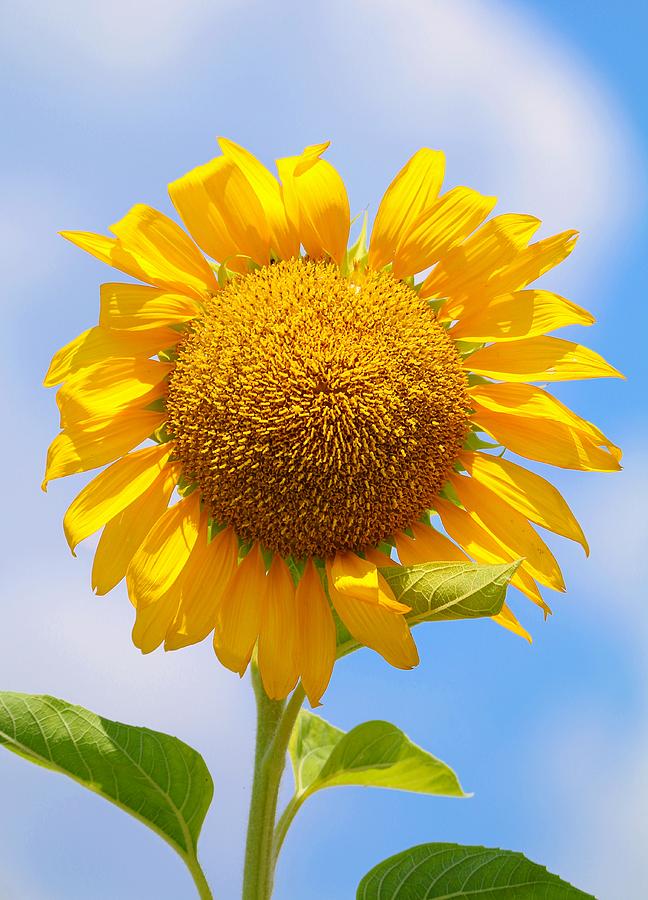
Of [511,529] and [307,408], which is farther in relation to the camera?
[511,529]

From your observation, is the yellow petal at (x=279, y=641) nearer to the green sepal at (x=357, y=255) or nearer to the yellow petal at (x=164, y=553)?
the yellow petal at (x=164, y=553)

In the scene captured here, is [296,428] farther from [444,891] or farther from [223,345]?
[444,891]

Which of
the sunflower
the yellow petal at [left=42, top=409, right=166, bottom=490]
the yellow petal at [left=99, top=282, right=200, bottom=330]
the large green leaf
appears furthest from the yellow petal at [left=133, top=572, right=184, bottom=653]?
the yellow petal at [left=99, top=282, right=200, bottom=330]

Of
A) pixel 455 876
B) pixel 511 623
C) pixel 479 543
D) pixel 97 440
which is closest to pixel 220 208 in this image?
pixel 97 440

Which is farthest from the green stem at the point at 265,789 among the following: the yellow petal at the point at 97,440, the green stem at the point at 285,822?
the yellow petal at the point at 97,440

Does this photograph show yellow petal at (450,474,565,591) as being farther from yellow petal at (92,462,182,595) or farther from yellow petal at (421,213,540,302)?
yellow petal at (92,462,182,595)

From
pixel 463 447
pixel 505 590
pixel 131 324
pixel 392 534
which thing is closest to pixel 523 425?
pixel 463 447

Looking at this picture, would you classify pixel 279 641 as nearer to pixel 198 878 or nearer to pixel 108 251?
pixel 198 878
